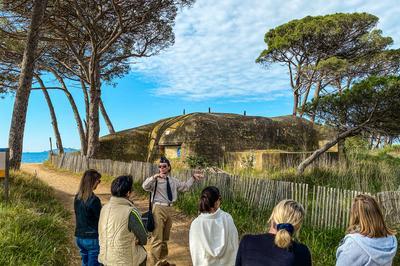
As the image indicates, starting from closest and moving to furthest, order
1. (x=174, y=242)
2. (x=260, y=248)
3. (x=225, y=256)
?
(x=260, y=248) → (x=225, y=256) → (x=174, y=242)

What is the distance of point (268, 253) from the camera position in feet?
7.49

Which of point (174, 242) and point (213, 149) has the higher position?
point (213, 149)

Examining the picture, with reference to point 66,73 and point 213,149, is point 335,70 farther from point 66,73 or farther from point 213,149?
point 66,73

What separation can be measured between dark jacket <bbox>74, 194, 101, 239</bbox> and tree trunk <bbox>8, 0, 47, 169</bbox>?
279 inches

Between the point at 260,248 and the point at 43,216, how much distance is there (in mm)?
4867

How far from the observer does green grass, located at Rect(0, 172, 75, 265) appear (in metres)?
4.43

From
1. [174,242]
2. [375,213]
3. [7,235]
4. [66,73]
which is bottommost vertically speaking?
[174,242]

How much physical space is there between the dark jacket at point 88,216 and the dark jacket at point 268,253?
1.86m

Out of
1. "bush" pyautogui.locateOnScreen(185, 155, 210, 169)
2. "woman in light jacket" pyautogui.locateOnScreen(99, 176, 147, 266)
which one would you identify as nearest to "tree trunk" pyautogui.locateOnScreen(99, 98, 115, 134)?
"bush" pyautogui.locateOnScreen(185, 155, 210, 169)

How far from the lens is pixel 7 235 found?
479cm

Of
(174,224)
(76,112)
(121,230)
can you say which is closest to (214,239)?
(121,230)

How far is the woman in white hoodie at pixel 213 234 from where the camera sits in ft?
10.0

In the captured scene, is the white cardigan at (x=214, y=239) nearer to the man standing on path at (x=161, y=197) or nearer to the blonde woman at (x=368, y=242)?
the blonde woman at (x=368, y=242)

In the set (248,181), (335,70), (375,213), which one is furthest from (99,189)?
(335,70)
